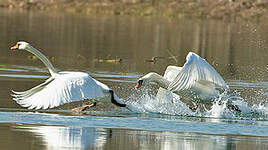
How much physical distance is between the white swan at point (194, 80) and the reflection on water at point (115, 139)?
2629 millimetres

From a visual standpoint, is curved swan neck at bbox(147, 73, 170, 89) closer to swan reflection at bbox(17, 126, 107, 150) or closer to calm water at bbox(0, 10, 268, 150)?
calm water at bbox(0, 10, 268, 150)

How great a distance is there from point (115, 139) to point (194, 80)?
365cm

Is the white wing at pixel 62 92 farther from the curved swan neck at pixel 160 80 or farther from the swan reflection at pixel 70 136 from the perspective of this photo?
the curved swan neck at pixel 160 80

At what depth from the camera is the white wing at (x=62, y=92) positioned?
1197 cm

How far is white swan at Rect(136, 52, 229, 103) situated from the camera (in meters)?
13.9

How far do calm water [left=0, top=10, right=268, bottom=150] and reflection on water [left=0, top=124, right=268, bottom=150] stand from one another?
13mm

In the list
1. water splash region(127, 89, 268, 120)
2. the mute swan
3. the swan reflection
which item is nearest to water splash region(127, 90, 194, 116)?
water splash region(127, 89, 268, 120)

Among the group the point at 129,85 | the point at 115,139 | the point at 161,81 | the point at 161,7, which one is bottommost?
the point at 115,139

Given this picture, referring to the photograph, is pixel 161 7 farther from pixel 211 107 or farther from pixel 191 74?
pixel 191 74

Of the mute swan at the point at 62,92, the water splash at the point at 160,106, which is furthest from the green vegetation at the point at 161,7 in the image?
the mute swan at the point at 62,92

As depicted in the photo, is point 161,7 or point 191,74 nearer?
point 191,74

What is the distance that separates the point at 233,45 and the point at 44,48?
8964 mm

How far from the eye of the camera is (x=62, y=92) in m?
12.1

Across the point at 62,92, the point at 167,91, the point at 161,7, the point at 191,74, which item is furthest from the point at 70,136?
the point at 161,7
